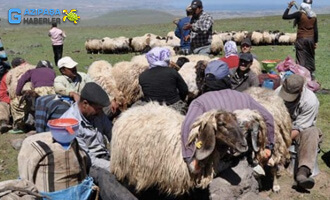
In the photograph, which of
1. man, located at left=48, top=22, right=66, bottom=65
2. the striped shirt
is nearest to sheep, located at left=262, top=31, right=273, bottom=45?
man, located at left=48, top=22, right=66, bottom=65

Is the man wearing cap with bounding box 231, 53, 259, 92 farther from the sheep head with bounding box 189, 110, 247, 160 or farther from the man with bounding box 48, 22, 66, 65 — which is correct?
the man with bounding box 48, 22, 66, 65

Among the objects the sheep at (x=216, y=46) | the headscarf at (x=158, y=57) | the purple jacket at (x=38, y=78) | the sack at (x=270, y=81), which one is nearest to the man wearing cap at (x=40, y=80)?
the purple jacket at (x=38, y=78)

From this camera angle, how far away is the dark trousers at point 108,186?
379cm

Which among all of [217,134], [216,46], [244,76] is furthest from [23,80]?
[216,46]

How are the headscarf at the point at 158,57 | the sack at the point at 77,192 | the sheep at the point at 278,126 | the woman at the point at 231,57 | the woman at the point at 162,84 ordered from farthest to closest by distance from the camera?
the woman at the point at 231,57 < the headscarf at the point at 158,57 < the woman at the point at 162,84 < the sheep at the point at 278,126 < the sack at the point at 77,192

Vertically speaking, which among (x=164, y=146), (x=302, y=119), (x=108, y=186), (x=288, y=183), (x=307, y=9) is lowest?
(x=288, y=183)

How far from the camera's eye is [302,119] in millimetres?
5238

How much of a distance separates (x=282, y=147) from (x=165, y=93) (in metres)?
1.74

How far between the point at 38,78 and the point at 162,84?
243 centimetres

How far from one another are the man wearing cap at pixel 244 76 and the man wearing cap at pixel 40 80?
2989mm

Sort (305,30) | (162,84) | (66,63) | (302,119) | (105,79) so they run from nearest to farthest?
(302,119), (162,84), (66,63), (105,79), (305,30)

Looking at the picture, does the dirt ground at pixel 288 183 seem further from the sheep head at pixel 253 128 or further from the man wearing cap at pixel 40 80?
the man wearing cap at pixel 40 80

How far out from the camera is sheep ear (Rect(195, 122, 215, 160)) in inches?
140

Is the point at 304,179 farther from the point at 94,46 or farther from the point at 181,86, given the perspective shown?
the point at 94,46
